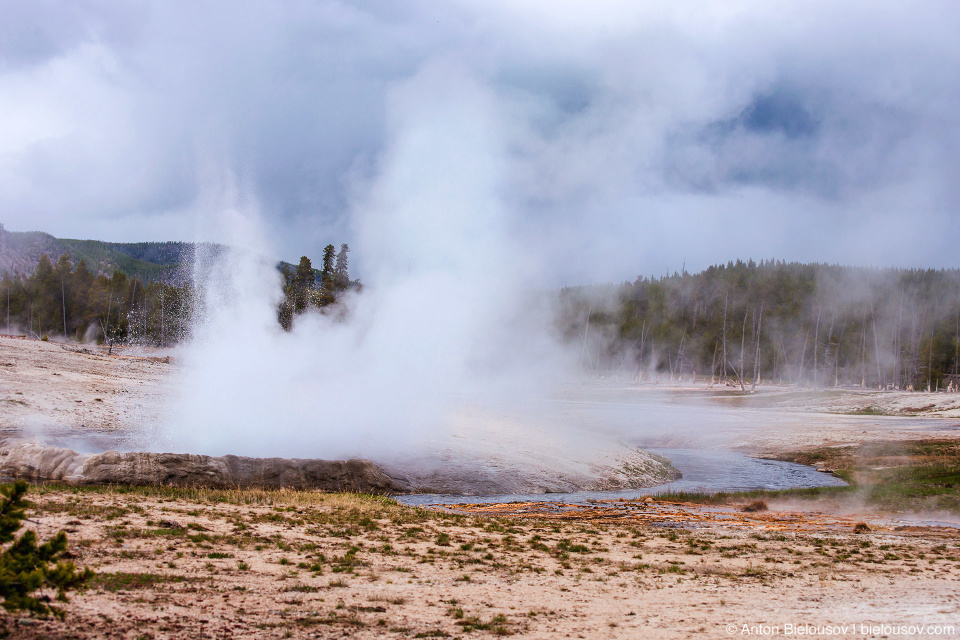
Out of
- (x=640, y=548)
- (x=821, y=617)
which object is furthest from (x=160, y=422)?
(x=821, y=617)

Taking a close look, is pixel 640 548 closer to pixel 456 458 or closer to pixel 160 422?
pixel 456 458

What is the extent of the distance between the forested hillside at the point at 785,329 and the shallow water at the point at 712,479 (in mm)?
52537

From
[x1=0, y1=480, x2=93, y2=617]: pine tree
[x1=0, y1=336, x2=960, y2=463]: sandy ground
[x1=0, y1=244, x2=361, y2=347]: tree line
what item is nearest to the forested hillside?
[x1=0, y1=336, x2=960, y2=463]: sandy ground

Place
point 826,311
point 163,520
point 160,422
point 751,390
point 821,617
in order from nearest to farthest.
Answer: point 821,617
point 163,520
point 160,422
point 751,390
point 826,311

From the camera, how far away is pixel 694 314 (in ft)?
408

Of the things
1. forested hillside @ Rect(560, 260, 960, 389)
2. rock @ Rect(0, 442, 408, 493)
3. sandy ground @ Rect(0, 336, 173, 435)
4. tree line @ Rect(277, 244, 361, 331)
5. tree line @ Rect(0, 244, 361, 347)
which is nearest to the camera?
rock @ Rect(0, 442, 408, 493)

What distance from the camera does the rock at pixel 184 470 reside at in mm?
18453

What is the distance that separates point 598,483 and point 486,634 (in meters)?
20.5

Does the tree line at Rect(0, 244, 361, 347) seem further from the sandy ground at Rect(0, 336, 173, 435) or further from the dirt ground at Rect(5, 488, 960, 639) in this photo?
the dirt ground at Rect(5, 488, 960, 639)

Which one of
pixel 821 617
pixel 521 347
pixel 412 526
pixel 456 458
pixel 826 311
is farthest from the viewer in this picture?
pixel 826 311

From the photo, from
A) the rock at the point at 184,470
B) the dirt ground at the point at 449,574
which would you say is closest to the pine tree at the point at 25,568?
the dirt ground at the point at 449,574

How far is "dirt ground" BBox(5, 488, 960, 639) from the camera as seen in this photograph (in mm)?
8383

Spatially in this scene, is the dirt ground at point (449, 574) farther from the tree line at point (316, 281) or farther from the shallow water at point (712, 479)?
the tree line at point (316, 281)

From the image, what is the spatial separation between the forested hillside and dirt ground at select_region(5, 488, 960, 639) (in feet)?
261
